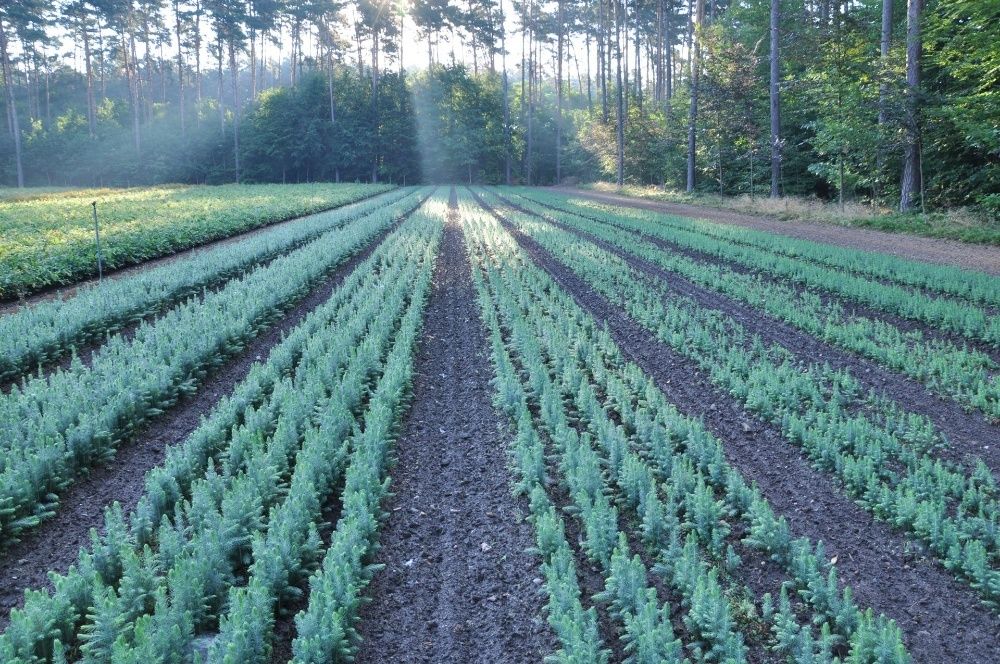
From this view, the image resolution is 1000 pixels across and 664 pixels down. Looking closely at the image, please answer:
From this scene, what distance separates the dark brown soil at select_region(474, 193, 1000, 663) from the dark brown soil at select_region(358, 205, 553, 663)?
1.97 m

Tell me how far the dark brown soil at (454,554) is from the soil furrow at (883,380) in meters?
3.89

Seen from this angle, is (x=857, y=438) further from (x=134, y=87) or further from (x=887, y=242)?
(x=134, y=87)

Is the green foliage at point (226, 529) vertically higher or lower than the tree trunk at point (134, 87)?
lower

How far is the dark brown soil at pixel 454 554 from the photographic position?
3.93 meters

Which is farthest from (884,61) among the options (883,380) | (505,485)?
(505,485)

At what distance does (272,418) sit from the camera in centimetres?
664

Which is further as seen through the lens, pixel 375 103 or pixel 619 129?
pixel 375 103

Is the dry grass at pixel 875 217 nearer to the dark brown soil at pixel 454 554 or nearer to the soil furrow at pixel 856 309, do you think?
the soil furrow at pixel 856 309

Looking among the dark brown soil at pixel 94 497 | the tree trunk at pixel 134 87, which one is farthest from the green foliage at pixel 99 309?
the tree trunk at pixel 134 87

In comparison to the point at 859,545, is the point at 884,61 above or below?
above

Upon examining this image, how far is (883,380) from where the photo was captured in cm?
794

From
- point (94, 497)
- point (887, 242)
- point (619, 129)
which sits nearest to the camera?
point (94, 497)

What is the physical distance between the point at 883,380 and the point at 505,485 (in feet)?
16.1

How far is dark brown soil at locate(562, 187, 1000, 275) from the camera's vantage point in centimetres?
1568
